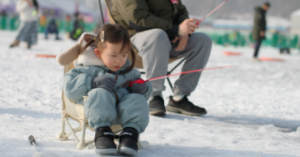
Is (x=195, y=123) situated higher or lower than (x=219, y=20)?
higher

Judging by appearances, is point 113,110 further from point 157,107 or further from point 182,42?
point 182,42

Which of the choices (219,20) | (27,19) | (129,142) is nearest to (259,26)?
(27,19)

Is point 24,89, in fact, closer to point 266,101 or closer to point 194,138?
point 194,138

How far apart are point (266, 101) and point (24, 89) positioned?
2.56 metres

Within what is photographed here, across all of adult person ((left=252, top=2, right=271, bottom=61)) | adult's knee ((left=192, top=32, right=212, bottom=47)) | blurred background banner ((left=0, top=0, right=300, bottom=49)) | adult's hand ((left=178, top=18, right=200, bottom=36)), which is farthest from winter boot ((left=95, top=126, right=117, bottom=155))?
adult person ((left=252, top=2, right=271, bottom=61))

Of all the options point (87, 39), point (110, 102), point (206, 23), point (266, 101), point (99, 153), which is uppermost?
point (87, 39)

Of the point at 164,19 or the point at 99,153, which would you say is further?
the point at 164,19

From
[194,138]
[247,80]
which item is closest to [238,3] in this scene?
[247,80]

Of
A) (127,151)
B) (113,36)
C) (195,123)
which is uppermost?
(113,36)

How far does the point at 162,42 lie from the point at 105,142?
122cm

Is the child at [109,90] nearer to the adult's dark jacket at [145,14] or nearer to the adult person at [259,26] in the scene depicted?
the adult's dark jacket at [145,14]

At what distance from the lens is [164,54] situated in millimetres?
2604

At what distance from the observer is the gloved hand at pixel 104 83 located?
1660 mm

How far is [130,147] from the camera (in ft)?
5.03
